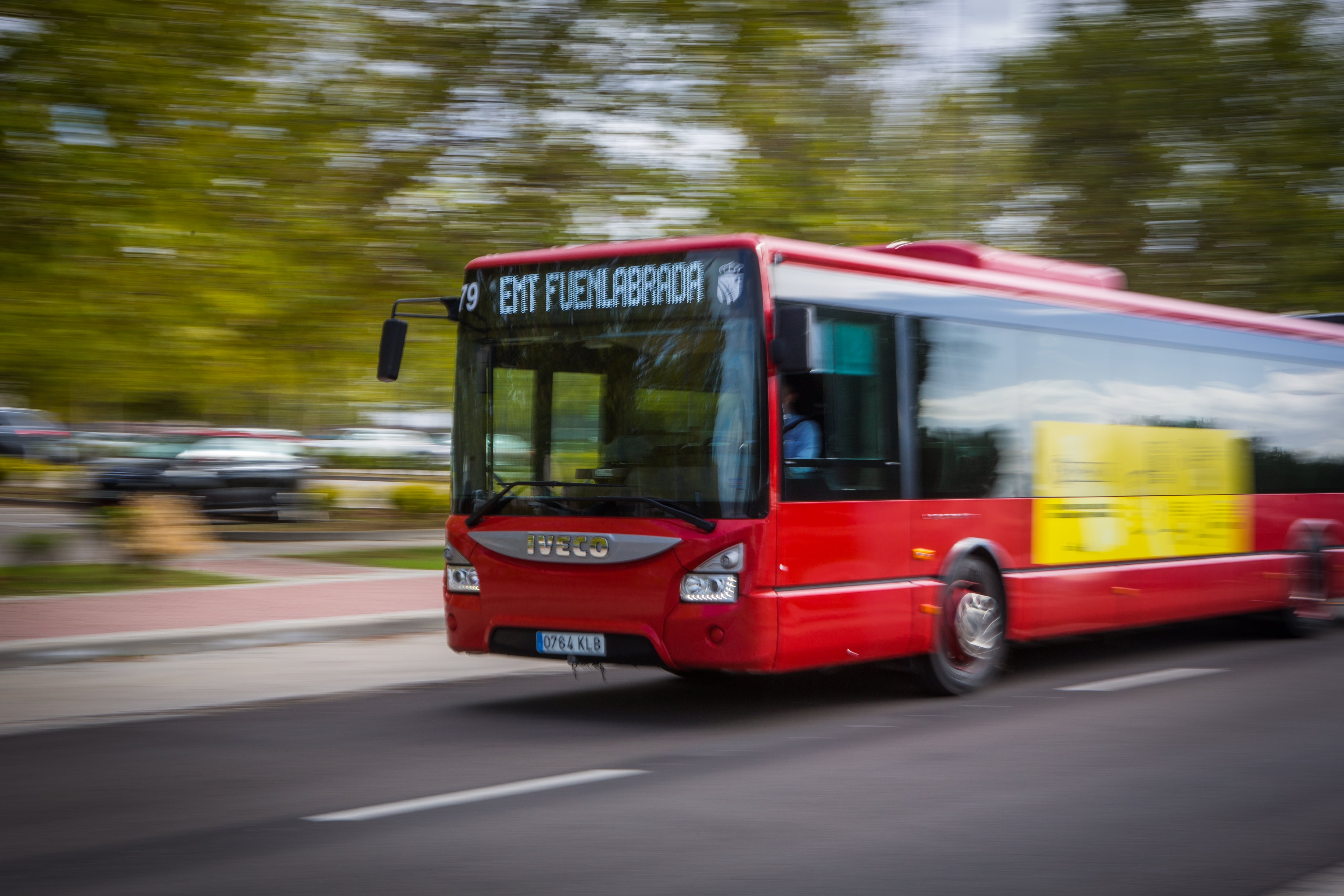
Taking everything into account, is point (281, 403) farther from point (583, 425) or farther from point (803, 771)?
point (803, 771)

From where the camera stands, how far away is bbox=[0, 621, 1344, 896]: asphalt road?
507 centimetres

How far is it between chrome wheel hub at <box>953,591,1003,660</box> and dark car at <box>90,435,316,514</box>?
60.7 feet

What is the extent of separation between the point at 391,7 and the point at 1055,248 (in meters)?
13.9

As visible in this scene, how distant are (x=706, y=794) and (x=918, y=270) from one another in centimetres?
408

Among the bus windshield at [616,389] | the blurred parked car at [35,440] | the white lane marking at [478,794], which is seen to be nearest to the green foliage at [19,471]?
the blurred parked car at [35,440]

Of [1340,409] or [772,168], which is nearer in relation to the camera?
[1340,409]

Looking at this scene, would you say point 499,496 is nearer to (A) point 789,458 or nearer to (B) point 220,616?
(A) point 789,458

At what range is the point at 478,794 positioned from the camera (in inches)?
250

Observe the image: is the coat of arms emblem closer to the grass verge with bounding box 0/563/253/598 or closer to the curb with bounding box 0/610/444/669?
the curb with bounding box 0/610/444/669

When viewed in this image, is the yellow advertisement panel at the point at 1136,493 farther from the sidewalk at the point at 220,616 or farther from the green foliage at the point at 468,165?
the green foliage at the point at 468,165

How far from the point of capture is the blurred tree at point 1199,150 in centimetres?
2628

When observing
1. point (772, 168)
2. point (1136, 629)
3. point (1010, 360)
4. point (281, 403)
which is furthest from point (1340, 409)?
point (281, 403)

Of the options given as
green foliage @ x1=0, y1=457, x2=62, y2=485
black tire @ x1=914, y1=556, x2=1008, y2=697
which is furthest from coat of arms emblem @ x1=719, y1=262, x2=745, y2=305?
green foliage @ x1=0, y1=457, x2=62, y2=485

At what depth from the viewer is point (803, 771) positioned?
6.85 metres
